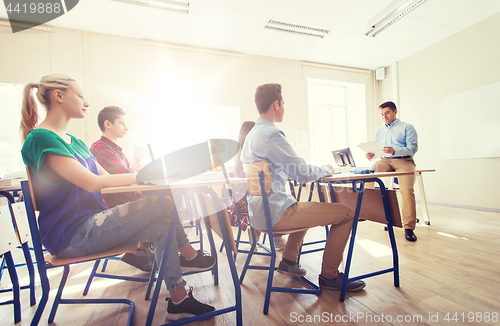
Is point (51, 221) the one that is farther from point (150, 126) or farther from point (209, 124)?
point (209, 124)

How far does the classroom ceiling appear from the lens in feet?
11.8

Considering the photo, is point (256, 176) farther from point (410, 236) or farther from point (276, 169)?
point (410, 236)

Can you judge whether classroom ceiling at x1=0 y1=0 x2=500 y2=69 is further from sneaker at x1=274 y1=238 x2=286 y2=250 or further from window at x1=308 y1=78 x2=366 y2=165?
sneaker at x1=274 y1=238 x2=286 y2=250

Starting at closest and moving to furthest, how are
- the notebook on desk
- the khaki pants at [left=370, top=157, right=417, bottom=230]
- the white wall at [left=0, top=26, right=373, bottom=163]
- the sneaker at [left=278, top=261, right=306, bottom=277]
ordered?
1. the sneaker at [left=278, top=261, right=306, bottom=277]
2. the khaki pants at [left=370, top=157, right=417, bottom=230]
3. the notebook on desk
4. the white wall at [left=0, top=26, right=373, bottom=163]

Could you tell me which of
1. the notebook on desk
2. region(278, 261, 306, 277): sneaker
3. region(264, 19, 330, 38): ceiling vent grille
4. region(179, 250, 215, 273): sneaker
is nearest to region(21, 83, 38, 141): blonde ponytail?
region(179, 250, 215, 273): sneaker

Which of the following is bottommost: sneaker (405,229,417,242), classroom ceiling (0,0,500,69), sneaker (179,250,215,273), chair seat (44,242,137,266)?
sneaker (405,229,417,242)

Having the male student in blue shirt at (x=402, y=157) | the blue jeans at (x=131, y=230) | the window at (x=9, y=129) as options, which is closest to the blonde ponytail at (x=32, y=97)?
the blue jeans at (x=131, y=230)

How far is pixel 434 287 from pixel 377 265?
427mm

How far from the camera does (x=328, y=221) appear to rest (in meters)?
1.48

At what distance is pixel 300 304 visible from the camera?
1445mm

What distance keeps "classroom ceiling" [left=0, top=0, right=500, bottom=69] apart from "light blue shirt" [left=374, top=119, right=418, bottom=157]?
1.87m

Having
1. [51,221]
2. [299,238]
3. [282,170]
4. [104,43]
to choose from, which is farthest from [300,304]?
[104,43]

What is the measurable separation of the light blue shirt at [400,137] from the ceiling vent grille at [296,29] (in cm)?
211

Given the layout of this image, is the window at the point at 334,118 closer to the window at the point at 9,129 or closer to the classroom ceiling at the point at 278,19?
the classroom ceiling at the point at 278,19
